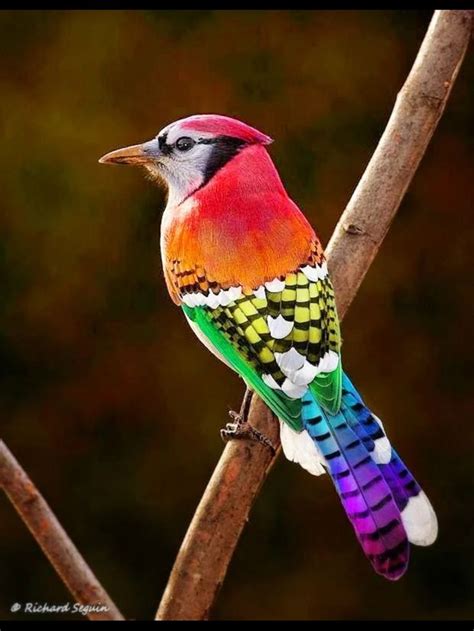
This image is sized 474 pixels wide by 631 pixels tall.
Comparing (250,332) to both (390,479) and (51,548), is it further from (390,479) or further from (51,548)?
(51,548)

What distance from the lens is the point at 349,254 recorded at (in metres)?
1.14

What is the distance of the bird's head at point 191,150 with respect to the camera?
1110mm

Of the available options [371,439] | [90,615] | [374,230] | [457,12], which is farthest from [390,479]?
[457,12]

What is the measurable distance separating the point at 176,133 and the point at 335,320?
0.29 m

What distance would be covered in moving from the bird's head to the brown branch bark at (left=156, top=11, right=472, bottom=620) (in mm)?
151

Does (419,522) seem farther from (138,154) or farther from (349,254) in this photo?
(138,154)

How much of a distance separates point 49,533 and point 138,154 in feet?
1.51

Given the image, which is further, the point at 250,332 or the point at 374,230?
the point at 374,230

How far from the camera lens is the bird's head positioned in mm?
1110

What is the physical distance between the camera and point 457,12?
1.16 metres

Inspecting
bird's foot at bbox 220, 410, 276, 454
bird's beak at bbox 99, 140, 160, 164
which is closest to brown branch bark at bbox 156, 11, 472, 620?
bird's foot at bbox 220, 410, 276, 454

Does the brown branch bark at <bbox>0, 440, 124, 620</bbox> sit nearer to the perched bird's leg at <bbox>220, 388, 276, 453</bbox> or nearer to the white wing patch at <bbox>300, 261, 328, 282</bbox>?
the perched bird's leg at <bbox>220, 388, 276, 453</bbox>

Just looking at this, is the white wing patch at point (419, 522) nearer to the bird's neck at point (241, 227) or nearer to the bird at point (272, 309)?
the bird at point (272, 309)

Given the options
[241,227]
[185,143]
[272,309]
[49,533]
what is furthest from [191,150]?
[49,533]
